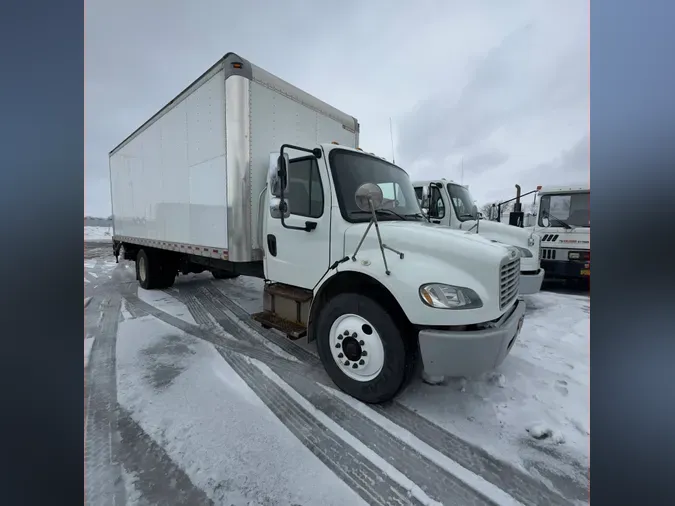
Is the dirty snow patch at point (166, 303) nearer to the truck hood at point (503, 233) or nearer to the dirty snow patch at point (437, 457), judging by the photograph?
the dirty snow patch at point (437, 457)

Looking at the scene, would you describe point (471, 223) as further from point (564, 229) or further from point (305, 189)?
point (305, 189)

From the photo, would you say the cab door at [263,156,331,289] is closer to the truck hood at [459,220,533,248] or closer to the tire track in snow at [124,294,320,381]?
the tire track in snow at [124,294,320,381]

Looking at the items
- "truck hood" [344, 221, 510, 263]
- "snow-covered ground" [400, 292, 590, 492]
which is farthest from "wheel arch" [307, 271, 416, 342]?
"snow-covered ground" [400, 292, 590, 492]

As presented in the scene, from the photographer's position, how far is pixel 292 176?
12.4 ft

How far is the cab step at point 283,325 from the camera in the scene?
363 centimetres

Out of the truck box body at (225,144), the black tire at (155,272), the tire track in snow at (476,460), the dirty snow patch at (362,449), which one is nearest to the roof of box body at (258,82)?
the truck box body at (225,144)

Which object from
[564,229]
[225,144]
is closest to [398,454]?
[225,144]

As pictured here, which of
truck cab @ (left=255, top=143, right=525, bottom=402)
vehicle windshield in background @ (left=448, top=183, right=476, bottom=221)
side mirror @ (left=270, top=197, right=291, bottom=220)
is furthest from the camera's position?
vehicle windshield in background @ (left=448, top=183, right=476, bottom=221)

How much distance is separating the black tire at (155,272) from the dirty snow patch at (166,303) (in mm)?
188

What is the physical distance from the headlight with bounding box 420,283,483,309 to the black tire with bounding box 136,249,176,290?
287 inches

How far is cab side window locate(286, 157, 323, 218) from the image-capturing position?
3.48 m

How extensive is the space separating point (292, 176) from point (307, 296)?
1530 millimetres

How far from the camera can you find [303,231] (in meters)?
3.60
